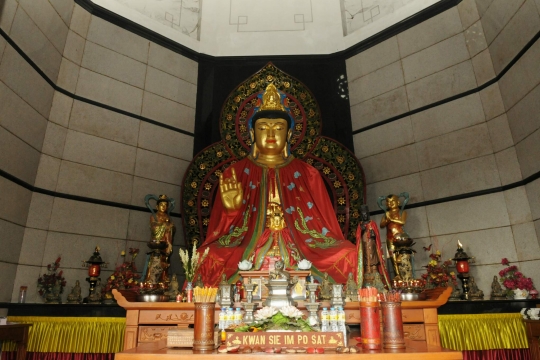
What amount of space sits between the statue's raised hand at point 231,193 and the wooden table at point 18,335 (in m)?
2.14

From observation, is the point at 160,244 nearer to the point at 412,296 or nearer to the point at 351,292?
the point at 351,292

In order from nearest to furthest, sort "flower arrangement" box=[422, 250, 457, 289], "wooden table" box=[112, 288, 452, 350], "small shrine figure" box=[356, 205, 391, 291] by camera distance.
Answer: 1. "wooden table" box=[112, 288, 452, 350]
2. "small shrine figure" box=[356, 205, 391, 291]
3. "flower arrangement" box=[422, 250, 457, 289]

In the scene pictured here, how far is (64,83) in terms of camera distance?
4.77 meters

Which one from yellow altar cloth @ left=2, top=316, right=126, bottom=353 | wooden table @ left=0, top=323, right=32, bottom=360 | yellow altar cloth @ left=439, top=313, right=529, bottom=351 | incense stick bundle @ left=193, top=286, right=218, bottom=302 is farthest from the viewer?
yellow altar cloth @ left=2, top=316, right=126, bottom=353

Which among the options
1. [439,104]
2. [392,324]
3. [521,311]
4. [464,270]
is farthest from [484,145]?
[392,324]

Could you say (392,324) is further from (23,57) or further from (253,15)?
(253,15)

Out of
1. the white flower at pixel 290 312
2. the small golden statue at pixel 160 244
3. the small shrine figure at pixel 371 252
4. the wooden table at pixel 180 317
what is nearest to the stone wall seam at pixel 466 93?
the small shrine figure at pixel 371 252

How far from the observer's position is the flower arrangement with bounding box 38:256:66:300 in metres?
4.02

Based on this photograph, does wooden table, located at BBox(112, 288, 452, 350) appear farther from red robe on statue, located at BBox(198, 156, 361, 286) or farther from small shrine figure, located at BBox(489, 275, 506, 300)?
small shrine figure, located at BBox(489, 275, 506, 300)

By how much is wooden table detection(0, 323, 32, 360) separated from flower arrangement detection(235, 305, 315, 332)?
2052mm

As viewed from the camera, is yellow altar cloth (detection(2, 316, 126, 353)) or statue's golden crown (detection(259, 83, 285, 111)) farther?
statue's golden crown (detection(259, 83, 285, 111))

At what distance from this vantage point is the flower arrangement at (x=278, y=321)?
7.08ft

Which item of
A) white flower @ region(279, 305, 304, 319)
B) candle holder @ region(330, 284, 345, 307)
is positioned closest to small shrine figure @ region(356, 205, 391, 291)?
candle holder @ region(330, 284, 345, 307)

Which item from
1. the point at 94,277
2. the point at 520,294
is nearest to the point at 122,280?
the point at 94,277
